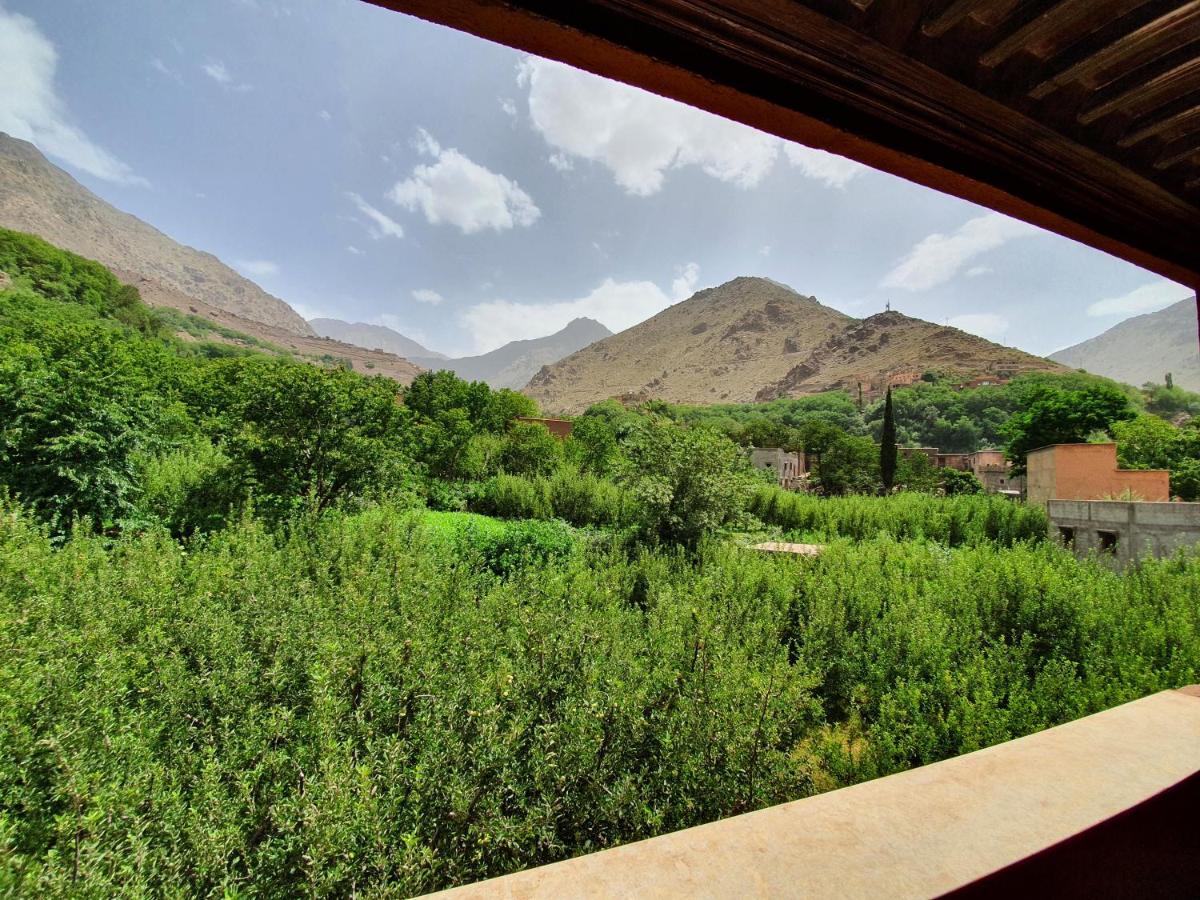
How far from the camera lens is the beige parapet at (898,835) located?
3.17 ft

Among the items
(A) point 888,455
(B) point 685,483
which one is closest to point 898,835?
(B) point 685,483

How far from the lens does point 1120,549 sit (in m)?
8.86

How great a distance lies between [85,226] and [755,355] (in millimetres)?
193056

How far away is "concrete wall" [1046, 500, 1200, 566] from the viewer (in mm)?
7996

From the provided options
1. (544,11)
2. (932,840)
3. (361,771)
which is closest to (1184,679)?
(932,840)

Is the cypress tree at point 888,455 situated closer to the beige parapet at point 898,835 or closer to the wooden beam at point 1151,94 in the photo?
the beige parapet at point 898,835

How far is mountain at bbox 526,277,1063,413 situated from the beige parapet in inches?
3807

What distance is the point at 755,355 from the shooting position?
413 feet

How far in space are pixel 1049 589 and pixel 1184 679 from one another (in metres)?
1.66

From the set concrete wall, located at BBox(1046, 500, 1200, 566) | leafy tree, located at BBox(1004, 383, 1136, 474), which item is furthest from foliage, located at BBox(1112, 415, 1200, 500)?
concrete wall, located at BBox(1046, 500, 1200, 566)

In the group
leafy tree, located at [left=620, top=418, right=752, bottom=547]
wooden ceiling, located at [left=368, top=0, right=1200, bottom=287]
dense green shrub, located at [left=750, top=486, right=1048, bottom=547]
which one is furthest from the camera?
dense green shrub, located at [left=750, top=486, right=1048, bottom=547]

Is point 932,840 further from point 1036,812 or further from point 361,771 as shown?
point 361,771

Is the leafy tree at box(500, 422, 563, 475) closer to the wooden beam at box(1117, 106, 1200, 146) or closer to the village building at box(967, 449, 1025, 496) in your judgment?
the wooden beam at box(1117, 106, 1200, 146)

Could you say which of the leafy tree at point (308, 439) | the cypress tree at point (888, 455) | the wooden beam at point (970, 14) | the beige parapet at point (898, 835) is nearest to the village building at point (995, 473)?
the cypress tree at point (888, 455)
